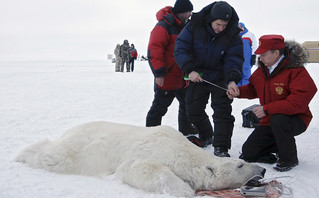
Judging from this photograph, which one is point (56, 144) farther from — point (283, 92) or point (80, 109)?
point (80, 109)

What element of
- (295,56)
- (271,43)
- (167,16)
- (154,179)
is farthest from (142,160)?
(167,16)

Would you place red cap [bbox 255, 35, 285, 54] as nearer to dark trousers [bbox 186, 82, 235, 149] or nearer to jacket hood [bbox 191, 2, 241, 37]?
jacket hood [bbox 191, 2, 241, 37]

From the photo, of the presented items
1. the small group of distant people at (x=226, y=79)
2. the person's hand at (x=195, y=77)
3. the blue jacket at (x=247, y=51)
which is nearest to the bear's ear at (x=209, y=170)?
the small group of distant people at (x=226, y=79)

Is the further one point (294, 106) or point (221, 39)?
point (221, 39)

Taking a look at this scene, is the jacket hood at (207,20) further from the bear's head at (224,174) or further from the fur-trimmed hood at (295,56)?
the bear's head at (224,174)

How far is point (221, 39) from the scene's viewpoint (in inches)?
175

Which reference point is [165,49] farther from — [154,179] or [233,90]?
[154,179]

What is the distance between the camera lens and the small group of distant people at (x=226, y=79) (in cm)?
394

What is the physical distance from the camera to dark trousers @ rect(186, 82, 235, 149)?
14.6 ft

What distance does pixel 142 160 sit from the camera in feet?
11.0

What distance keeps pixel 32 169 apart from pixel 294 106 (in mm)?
3278

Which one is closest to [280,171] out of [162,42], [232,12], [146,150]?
[146,150]

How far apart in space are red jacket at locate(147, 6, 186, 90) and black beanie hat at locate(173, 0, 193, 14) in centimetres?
13

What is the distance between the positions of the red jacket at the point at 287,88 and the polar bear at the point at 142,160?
2.99ft
